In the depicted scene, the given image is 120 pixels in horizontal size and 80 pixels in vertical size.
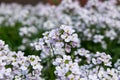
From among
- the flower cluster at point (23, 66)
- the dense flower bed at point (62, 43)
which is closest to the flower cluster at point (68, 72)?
the dense flower bed at point (62, 43)

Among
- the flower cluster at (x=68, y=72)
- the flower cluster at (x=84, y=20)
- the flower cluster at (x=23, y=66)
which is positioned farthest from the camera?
the flower cluster at (x=84, y=20)

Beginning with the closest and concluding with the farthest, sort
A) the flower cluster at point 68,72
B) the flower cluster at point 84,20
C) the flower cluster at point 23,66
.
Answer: the flower cluster at point 68,72 → the flower cluster at point 23,66 → the flower cluster at point 84,20

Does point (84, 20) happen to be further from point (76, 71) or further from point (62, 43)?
point (76, 71)

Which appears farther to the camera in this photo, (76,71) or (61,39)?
(61,39)

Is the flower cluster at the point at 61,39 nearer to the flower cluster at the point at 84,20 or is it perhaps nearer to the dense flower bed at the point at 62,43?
the dense flower bed at the point at 62,43

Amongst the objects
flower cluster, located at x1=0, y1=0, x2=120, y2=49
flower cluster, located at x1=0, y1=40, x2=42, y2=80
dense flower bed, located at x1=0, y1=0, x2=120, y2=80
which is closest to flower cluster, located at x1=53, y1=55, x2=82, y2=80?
dense flower bed, located at x1=0, y1=0, x2=120, y2=80

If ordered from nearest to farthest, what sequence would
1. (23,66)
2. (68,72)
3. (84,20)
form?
(68,72), (23,66), (84,20)

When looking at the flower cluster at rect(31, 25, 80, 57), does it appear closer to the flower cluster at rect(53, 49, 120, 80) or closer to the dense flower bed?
the dense flower bed

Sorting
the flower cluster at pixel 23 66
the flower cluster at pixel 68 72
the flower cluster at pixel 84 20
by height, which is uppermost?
the flower cluster at pixel 84 20

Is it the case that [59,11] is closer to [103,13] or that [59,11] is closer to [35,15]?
[103,13]

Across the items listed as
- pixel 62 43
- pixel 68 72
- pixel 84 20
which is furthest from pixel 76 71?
pixel 84 20
